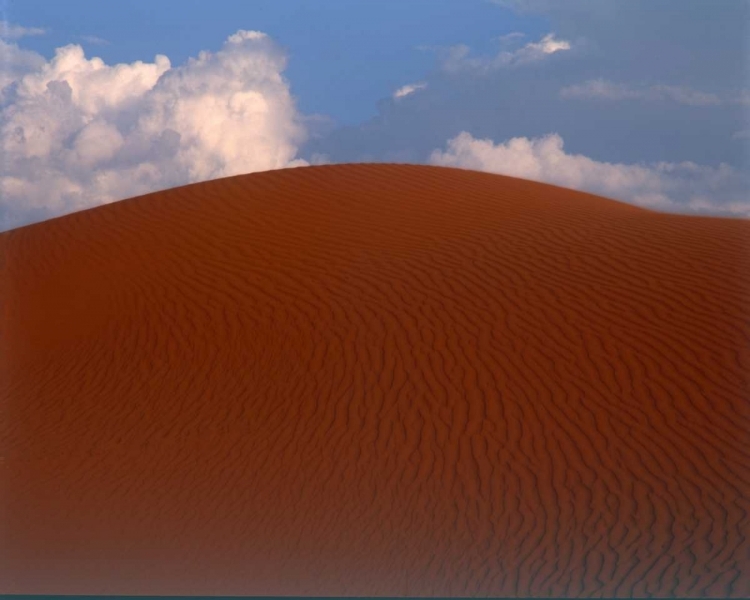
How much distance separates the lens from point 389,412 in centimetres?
1020

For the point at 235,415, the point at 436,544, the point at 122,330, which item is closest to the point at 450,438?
the point at 436,544

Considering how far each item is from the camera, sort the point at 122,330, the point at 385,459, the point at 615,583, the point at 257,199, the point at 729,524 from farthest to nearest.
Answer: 1. the point at 257,199
2. the point at 122,330
3. the point at 385,459
4. the point at 729,524
5. the point at 615,583

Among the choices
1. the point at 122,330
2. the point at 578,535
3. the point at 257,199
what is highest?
the point at 257,199

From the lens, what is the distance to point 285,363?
1175cm

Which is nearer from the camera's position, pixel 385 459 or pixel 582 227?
pixel 385 459

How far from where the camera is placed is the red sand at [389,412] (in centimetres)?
759

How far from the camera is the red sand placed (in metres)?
7.59

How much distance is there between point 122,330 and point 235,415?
12.6ft

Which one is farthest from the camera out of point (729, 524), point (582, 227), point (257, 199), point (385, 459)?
point (257, 199)

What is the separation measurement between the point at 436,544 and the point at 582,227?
9.55 metres

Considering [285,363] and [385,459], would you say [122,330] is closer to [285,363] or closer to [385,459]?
[285,363]

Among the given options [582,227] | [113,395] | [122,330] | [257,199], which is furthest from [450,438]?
[257,199]

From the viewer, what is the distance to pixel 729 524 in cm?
733

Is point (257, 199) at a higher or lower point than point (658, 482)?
higher
